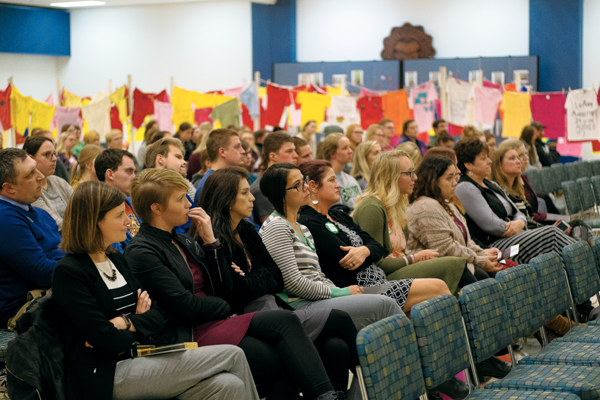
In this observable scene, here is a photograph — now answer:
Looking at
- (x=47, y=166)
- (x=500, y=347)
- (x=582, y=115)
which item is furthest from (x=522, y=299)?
(x=582, y=115)

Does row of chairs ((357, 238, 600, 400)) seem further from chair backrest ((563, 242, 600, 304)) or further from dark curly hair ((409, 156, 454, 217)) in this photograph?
dark curly hair ((409, 156, 454, 217))

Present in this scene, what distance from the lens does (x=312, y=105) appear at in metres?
10.5

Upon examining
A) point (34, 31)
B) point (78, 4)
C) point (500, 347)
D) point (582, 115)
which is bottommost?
point (500, 347)

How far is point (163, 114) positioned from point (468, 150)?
6559mm

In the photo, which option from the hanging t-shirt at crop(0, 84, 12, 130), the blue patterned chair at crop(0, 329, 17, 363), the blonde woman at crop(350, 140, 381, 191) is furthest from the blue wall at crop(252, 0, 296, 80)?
the blue patterned chair at crop(0, 329, 17, 363)

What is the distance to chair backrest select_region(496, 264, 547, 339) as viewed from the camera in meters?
2.75

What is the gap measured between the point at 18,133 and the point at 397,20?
910 cm

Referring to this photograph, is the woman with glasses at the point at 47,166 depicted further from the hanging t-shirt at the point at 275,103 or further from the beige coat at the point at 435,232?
the hanging t-shirt at the point at 275,103

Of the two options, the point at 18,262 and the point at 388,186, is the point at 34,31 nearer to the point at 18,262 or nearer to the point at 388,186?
the point at 388,186

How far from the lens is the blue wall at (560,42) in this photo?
43.4 feet

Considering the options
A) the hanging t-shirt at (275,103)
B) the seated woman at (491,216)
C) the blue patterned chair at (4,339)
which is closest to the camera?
the blue patterned chair at (4,339)

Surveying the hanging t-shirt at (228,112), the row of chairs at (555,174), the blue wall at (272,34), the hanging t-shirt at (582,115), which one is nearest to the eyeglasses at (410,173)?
the row of chairs at (555,174)

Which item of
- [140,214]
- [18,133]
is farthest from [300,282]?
[18,133]

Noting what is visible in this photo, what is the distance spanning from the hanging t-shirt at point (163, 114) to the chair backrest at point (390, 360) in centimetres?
864
